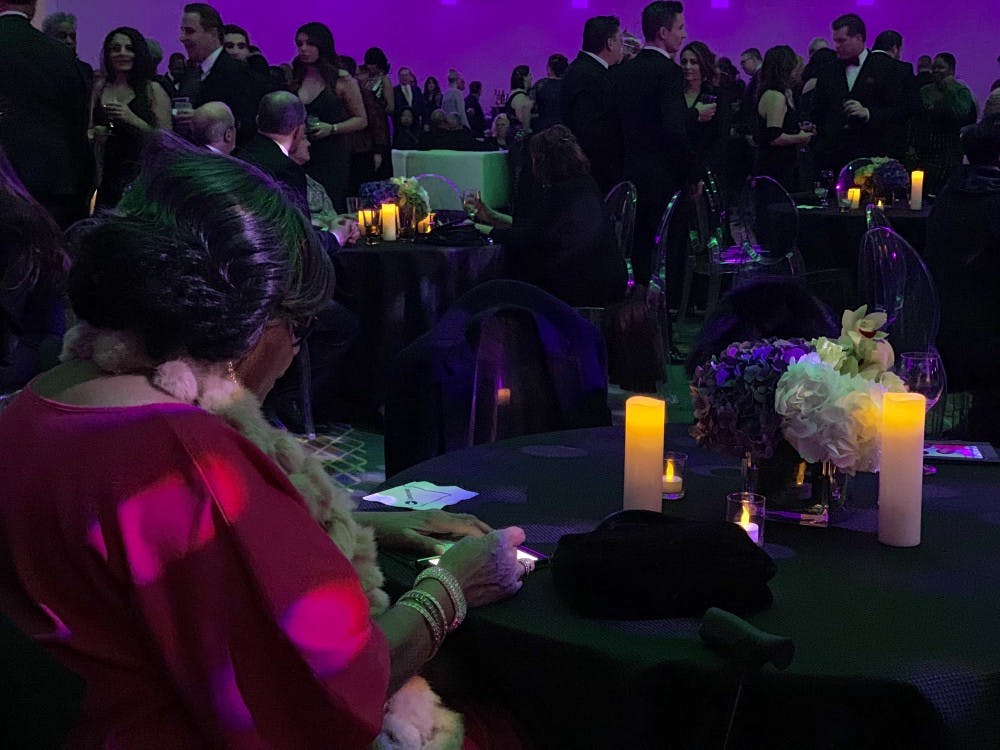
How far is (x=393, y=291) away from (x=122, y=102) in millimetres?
2272

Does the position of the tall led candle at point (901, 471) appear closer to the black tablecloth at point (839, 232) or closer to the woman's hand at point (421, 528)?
the woman's hand at point (421, 528)

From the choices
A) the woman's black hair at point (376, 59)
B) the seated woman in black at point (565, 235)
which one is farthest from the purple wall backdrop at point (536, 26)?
the seated woman in black at point (565, 235)

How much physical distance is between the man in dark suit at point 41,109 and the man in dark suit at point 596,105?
2456mm

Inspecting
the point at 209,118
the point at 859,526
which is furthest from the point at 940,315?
the point at 209,118

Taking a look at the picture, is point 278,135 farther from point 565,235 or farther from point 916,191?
point 916,191

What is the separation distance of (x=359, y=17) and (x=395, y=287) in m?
14.2

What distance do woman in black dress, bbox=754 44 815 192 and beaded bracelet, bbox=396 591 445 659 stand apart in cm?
713

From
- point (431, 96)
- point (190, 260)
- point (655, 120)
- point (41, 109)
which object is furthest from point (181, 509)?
point (431, 96)

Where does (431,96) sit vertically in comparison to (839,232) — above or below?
above

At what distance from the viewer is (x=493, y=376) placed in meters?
2.82

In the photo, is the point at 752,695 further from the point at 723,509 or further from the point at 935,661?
the point at 723,509

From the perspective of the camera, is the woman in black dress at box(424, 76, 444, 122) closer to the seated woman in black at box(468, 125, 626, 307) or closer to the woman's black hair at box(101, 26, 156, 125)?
the woman's black hair at box(101, 26, 156, 125)

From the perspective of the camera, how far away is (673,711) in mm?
1358

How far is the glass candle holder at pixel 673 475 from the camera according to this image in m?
1.91
